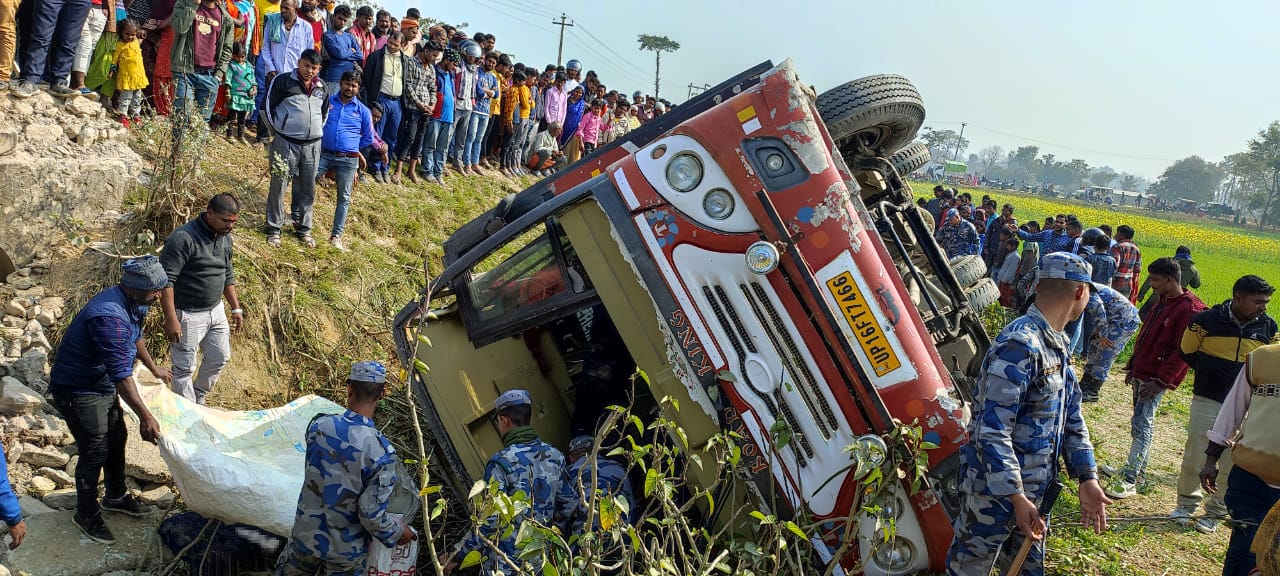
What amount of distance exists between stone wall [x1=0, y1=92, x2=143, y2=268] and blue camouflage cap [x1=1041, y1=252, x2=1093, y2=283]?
6.03m

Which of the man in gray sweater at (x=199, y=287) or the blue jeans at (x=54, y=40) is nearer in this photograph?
the man in gray sweater at (x=199, y=287)

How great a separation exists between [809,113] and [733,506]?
175 cm

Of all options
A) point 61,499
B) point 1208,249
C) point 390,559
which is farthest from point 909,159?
point 1208,249

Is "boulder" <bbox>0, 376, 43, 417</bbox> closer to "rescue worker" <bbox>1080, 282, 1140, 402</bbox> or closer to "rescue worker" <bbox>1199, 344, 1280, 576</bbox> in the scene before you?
"rescue worker" <bbox>1199, 344, 1280, 576</bbox>

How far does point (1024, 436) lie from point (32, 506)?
4706 millimetres

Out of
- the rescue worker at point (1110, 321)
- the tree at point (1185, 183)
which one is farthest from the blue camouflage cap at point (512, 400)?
the tree at point (1185, 183)

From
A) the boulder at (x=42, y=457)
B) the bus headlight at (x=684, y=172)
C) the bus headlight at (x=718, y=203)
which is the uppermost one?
the bus headlight at (x=684, y=172)

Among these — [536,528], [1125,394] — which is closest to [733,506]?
[536,528]

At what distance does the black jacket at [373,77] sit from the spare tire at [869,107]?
5365 mm

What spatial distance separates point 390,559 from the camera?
3.54m

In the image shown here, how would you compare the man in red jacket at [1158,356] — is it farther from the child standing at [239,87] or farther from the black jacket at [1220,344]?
the child standing at [239,87]

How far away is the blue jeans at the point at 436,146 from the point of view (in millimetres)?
9614

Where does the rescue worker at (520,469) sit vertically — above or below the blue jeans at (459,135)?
below

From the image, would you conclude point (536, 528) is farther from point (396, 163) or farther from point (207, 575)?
point (396, 163)
